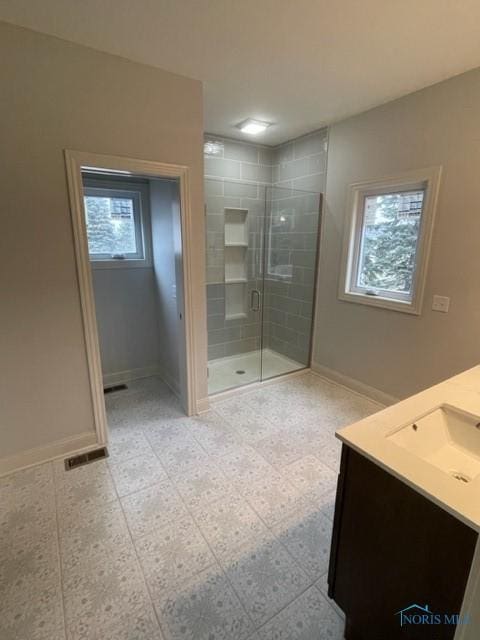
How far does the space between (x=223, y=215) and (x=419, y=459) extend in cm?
320

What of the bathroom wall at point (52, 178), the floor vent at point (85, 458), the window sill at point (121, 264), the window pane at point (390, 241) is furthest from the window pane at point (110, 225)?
the window pane at point (390, 241)

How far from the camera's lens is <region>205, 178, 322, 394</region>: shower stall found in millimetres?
3539

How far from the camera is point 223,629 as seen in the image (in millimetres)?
1268

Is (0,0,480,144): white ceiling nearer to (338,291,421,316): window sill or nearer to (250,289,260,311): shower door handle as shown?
(338,291,421,316): window sill

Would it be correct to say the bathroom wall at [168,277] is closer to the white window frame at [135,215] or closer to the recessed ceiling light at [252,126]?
the white window frame at [135,215]

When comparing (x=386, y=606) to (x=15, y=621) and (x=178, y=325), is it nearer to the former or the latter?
(x=15, y=621)

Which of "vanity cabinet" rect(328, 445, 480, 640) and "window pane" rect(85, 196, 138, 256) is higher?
"window pane" rect(85, 196, 138, 256)

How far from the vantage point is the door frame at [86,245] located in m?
1.96

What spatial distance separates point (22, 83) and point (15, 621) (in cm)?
262

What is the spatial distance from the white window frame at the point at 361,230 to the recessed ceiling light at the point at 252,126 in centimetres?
107

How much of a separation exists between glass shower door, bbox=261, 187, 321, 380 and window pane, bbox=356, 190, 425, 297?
0.59m

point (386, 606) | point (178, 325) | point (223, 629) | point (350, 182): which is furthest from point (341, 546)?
point (350, 182)

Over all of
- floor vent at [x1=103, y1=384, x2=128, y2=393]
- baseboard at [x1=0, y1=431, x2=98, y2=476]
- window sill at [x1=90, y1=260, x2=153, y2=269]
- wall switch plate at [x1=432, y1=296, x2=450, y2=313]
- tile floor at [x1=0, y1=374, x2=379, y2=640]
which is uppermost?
window sill at [x1=90, y1=260, x2=153, y2=269]

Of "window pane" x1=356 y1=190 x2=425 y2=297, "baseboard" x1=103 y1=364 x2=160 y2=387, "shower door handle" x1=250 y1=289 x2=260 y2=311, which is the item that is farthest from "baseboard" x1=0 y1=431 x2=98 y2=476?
"window pane" x1=356 y1=190 x2=425 y2=297
